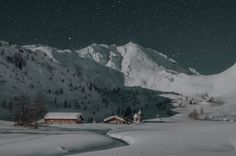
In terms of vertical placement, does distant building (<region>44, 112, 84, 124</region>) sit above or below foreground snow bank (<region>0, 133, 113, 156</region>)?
above

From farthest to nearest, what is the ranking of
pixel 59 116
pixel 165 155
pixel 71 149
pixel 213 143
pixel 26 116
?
pixel 59 116
pixel 26 116
pixel 213 143
pixel 71 149
pixel 165 155

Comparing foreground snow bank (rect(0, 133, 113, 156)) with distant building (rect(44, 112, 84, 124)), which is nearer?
foreground snow bank (rect(0, 133, 113, 156))

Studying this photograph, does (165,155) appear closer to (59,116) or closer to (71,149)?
(71,149)

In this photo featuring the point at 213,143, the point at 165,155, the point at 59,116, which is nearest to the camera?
the point at 165,155

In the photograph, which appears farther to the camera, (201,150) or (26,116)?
(26,116)

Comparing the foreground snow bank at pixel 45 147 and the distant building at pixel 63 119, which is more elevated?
the distant building at pixel 63 119

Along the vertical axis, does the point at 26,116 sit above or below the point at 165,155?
above

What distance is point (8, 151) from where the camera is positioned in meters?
45.5

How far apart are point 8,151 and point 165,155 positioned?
17797mm

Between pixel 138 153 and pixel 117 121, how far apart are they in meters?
142

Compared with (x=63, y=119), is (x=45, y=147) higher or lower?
lower

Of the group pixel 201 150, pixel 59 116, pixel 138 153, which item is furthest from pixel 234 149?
pixel 59 116

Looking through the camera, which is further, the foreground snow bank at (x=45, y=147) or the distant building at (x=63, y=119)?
the distant building at (x=63, y=119)

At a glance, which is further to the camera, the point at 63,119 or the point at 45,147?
the point at 63,119
